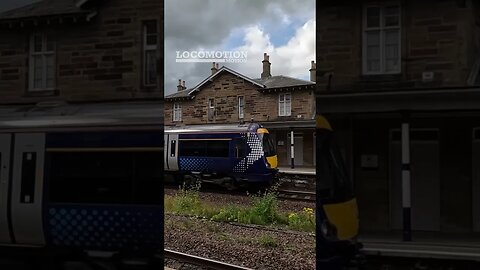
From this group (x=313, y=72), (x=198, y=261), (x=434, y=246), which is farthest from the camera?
(x=198, y=261)

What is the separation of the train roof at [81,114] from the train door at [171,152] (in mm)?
92

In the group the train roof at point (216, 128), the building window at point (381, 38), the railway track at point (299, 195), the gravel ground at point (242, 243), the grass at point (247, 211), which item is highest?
the building window at point (381, 38)

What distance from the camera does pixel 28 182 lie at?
2059mm

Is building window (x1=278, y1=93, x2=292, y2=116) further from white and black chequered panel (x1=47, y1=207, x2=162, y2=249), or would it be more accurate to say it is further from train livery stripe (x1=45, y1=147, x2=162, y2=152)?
white and black chequered panel (x1=47, y1=207, x2=162, y2=249)

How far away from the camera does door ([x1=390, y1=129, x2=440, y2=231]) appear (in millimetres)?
1816

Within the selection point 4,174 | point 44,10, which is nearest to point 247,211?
point 4,174

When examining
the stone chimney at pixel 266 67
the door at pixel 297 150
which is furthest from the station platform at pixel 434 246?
the stone chimney at pixel 266 67

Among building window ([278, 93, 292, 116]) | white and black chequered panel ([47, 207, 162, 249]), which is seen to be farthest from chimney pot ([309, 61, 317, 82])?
white and black chequered panel ([47, 207, 162, 249])

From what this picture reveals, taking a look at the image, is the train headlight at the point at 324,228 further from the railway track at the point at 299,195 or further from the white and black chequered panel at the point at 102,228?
the white and black chequered panel at the point at 102,228

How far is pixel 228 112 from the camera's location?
210 centimetres

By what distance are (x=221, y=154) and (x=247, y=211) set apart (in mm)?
316

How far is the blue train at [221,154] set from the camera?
2.04 meters

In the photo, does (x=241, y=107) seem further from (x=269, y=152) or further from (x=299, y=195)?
(x=299, y=195)

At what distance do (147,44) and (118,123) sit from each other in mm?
351
